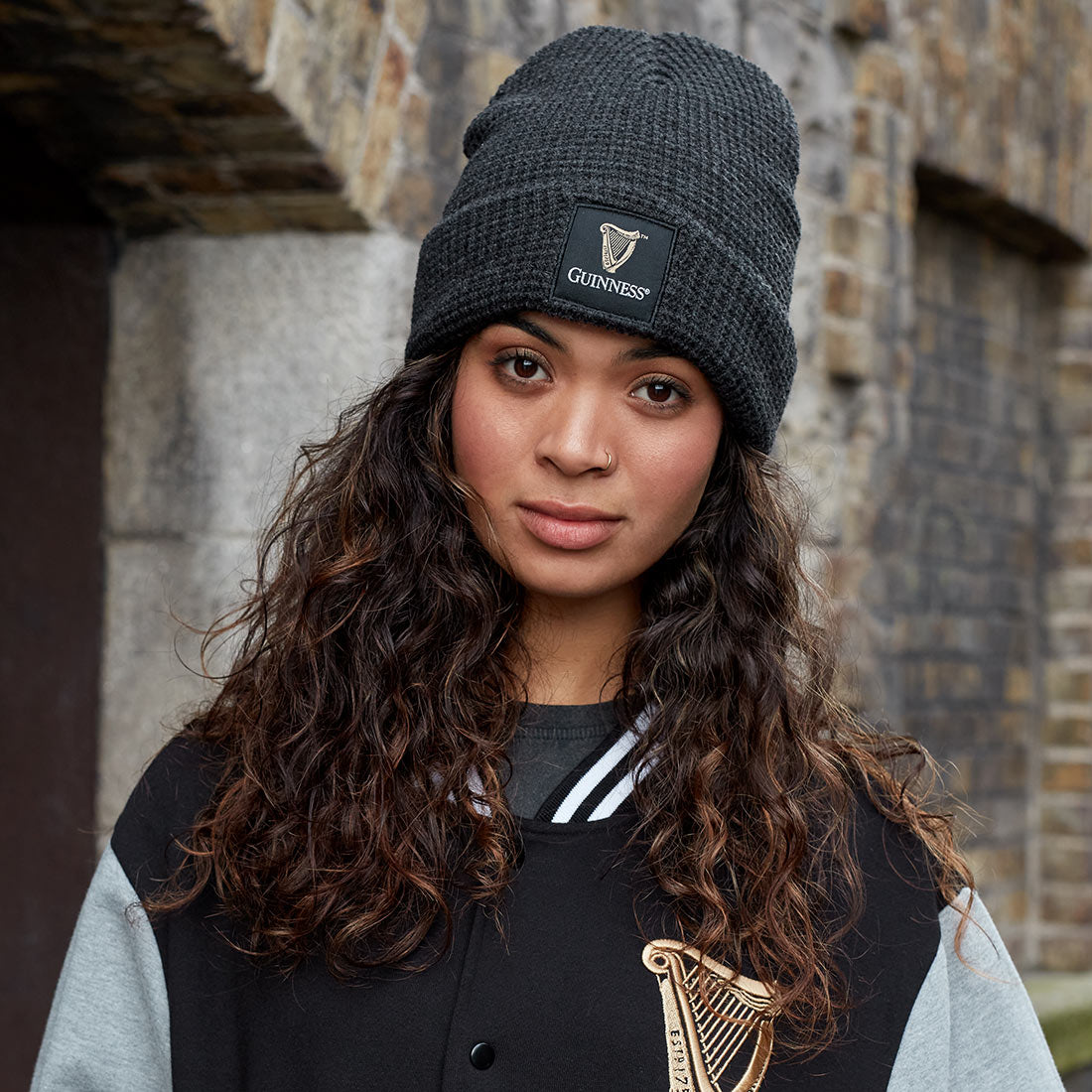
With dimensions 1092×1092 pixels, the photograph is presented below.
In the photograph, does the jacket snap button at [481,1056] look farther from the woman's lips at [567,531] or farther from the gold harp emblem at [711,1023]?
the woman's lips at [567,531]

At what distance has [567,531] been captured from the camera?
148cm

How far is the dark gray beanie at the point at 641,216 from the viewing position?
1.50 m

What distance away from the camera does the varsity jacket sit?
56.2 inches

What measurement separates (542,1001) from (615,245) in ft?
2.48

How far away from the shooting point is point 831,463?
379cm

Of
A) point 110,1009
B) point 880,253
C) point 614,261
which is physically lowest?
point 110,1009

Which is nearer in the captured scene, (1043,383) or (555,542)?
(555,542)

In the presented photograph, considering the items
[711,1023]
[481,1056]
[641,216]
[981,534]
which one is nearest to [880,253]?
[981,534]

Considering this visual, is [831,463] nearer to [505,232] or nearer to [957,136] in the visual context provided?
[957,136]

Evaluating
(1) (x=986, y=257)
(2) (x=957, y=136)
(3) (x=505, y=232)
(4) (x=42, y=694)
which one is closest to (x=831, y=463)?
(2) (x=957, y=136)

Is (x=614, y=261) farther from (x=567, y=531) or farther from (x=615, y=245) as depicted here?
(x=567, y=531)

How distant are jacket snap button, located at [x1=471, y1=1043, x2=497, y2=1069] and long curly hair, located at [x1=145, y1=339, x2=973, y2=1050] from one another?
11 cm

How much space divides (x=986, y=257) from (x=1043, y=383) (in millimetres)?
599

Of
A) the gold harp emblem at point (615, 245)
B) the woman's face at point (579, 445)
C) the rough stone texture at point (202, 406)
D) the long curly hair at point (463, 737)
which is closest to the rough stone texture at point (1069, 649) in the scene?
the rough stone texture at point (202, 406)
